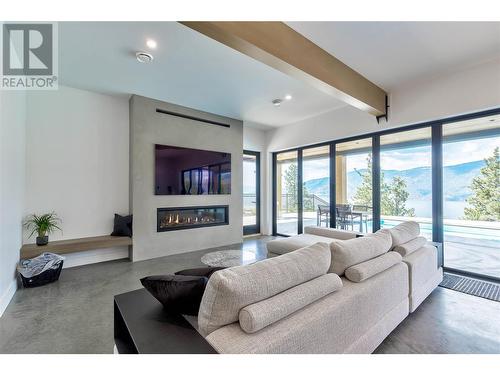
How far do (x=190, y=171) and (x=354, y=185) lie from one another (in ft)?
10.5

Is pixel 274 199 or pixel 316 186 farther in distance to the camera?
pixel 274 199

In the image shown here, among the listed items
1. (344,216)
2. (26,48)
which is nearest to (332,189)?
(344,216)

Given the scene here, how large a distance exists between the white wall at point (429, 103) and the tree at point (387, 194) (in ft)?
2.33

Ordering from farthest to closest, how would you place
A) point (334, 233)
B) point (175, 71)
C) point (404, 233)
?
point (334, 233), point (175, 71), point (404, 233)

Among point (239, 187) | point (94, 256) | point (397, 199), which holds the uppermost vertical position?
point (239, 187)

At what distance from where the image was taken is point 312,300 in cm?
124

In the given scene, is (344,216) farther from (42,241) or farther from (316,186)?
(42,241)

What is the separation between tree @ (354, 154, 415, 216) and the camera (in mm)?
3801

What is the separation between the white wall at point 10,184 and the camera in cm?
230

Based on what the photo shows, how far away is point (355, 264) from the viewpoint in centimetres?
167

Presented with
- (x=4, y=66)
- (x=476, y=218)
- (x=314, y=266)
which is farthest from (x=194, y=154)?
→ (x=476, y=218)

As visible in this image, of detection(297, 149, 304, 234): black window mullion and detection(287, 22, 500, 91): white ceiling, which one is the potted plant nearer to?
detection(287, 22, 500, 91): white ceiling

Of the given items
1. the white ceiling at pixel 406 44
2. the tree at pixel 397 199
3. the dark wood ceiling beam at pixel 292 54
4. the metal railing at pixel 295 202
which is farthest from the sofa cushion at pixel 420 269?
the metal railing at pixel 295 202
